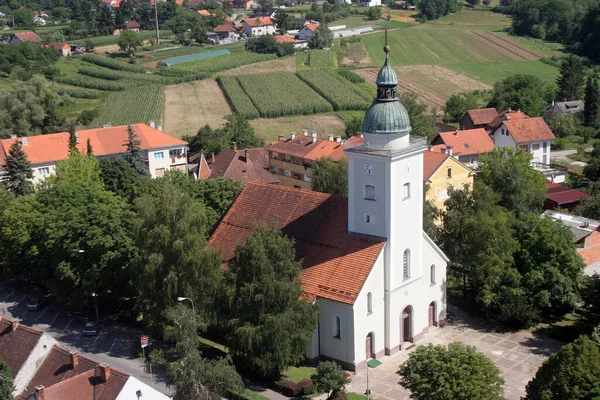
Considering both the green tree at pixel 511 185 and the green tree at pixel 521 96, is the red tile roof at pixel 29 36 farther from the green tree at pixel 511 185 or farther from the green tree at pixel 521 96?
the green tree at pixel 511 185

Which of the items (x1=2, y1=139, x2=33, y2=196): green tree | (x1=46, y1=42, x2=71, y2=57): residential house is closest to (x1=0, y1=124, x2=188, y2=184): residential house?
(x1=2, y1=139, x2=33, y2=196): green tree

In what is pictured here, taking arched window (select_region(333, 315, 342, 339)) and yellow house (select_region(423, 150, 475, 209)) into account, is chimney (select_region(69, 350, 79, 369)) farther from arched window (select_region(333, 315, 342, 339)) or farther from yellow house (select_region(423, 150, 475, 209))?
yellow house (select_region(423, 150, 475, 209))

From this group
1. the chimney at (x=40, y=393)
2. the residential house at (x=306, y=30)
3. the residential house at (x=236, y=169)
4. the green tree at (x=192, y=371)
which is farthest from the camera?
the residential house at (x=306, y=30)

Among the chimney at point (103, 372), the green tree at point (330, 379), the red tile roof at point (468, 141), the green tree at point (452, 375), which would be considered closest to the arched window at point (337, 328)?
the green tree at point (330, 379)

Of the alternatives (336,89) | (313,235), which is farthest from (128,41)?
(313,235)

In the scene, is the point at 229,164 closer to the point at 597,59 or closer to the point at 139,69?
the point at 139,69

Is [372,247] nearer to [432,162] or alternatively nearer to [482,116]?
[432,162]
